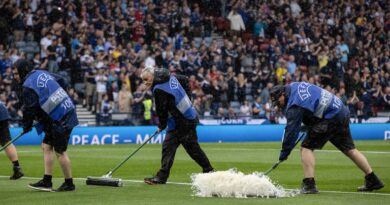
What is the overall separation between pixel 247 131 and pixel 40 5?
934 centimetres

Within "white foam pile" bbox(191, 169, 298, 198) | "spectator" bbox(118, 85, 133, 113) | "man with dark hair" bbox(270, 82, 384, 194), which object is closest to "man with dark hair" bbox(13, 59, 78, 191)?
"white foam pile" bbox(191, 169, 298, 198)

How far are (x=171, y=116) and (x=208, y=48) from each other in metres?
20.8

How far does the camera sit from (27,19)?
33.6 metres

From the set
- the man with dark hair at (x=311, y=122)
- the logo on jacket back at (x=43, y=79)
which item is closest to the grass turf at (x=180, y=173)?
the man with dark hair at (x=311, y=122)

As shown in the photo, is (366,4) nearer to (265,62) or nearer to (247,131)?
(265,62)

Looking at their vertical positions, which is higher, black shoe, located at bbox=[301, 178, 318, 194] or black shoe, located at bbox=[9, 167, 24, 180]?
black shoe, located at bbox=[301, 178, 318, 194]

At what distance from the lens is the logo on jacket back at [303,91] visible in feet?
43.9

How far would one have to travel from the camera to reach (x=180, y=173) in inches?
715

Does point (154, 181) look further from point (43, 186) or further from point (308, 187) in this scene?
point (308, 187)

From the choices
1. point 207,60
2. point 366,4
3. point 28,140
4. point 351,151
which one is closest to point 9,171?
point 351,151

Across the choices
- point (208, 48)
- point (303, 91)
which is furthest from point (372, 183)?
point (208, 48)

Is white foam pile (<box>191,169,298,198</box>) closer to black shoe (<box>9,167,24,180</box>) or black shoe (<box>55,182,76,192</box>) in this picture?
black shoe (<box>55,182,76,192</box>)

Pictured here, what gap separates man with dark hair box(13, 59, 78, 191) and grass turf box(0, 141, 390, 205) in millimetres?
495

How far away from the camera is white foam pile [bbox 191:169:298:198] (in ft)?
42.7
